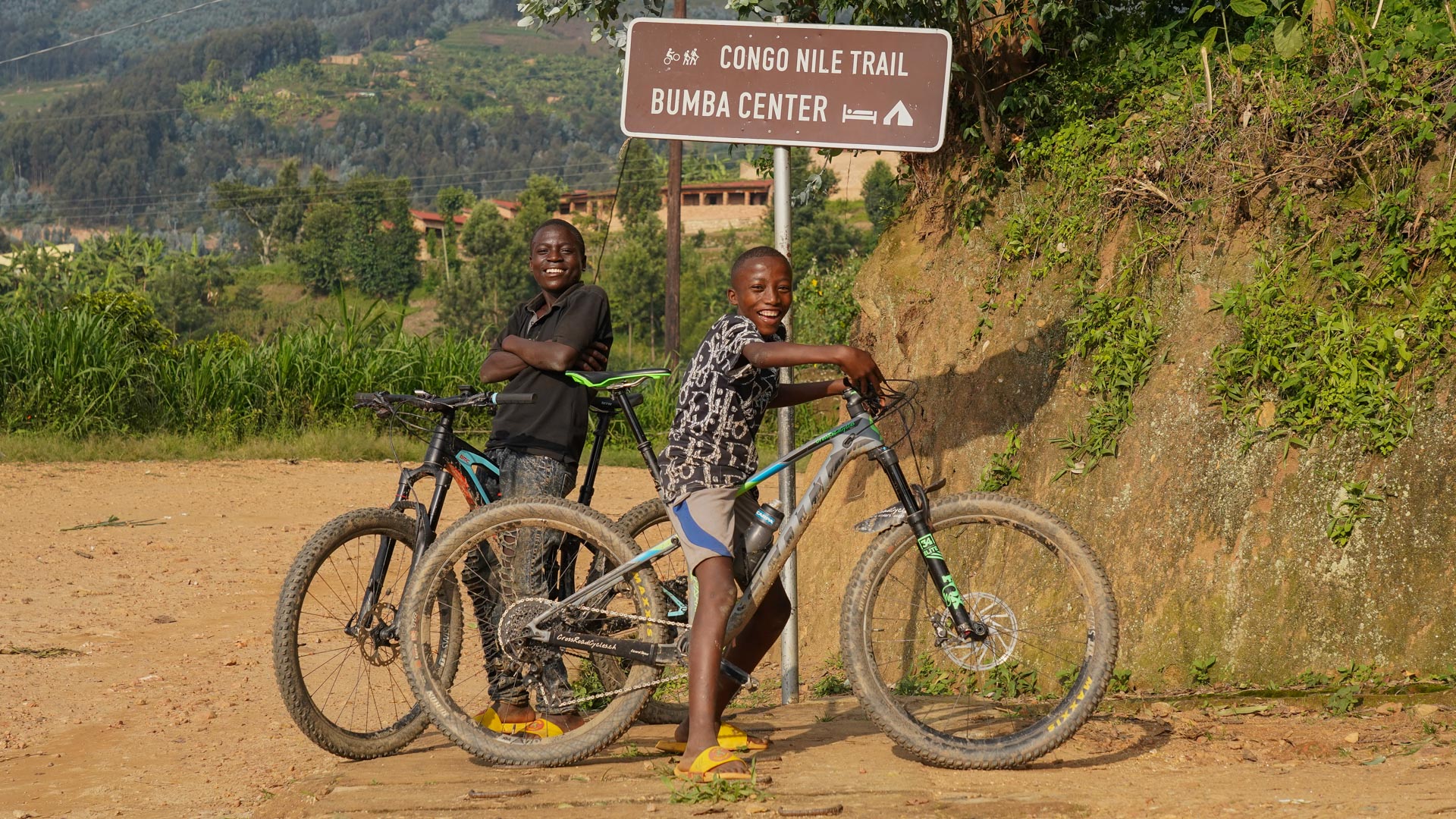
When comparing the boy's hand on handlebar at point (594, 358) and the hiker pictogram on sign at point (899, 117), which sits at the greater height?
the hiker pictogram on sign at point (899, 117)

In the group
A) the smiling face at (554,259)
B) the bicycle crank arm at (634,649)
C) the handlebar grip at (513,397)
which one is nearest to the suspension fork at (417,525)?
the handlebar grip at (513,397)

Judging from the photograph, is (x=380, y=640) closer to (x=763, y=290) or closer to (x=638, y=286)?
(x=763, y=290)

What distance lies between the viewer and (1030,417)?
18.9 ft

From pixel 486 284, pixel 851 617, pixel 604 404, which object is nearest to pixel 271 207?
pixel 486 284

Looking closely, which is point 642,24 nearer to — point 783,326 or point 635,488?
point 783,326

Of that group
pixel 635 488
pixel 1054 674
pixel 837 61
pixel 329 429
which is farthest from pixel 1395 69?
pixel 329 429

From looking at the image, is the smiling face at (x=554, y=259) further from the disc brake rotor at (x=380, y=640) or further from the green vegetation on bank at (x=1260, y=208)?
the green vegetation on bank at (x=1260, y=208)

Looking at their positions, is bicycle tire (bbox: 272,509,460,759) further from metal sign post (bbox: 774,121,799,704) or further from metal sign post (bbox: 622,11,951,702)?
metal sign post (bbox: 622,11,951,702)

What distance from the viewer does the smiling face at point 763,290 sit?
4.24m

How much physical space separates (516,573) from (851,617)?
3.89ft

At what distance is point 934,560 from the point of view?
415 cm

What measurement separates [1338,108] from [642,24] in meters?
2.83

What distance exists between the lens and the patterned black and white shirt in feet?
13.8

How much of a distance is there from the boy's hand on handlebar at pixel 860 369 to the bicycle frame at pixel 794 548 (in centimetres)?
12
